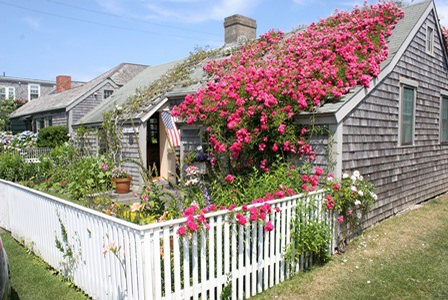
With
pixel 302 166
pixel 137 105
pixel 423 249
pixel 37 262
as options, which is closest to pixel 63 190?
pixel 137 105

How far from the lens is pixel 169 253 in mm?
3305

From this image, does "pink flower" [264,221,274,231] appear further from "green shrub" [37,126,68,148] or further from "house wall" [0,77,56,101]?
"house wall" [0,77,56,101]

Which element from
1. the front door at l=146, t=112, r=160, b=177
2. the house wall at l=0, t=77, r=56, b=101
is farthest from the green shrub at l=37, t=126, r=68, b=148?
the house wall at l=0, t=77, r=56, b=101

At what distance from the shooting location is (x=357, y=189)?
5.93 m

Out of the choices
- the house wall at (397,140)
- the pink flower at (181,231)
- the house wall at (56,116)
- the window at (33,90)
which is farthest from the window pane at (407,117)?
the window at (33,90)

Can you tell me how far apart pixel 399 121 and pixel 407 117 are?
1.90 ft

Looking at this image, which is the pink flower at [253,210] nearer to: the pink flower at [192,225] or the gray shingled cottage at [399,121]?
the pink flower at [192,225]

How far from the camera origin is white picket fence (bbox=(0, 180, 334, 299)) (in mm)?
3279

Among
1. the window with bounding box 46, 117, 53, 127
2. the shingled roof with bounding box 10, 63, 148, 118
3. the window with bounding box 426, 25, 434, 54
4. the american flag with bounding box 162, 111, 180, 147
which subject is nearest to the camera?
the window with bounding box 426, 25, 434, 54

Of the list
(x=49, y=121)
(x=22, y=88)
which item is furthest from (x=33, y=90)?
(x=49, y=121)

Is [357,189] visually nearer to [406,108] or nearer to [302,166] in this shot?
[302,166]

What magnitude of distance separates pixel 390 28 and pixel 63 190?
9.66m

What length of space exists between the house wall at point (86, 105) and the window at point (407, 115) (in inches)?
664

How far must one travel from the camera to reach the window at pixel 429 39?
912 centimetres
